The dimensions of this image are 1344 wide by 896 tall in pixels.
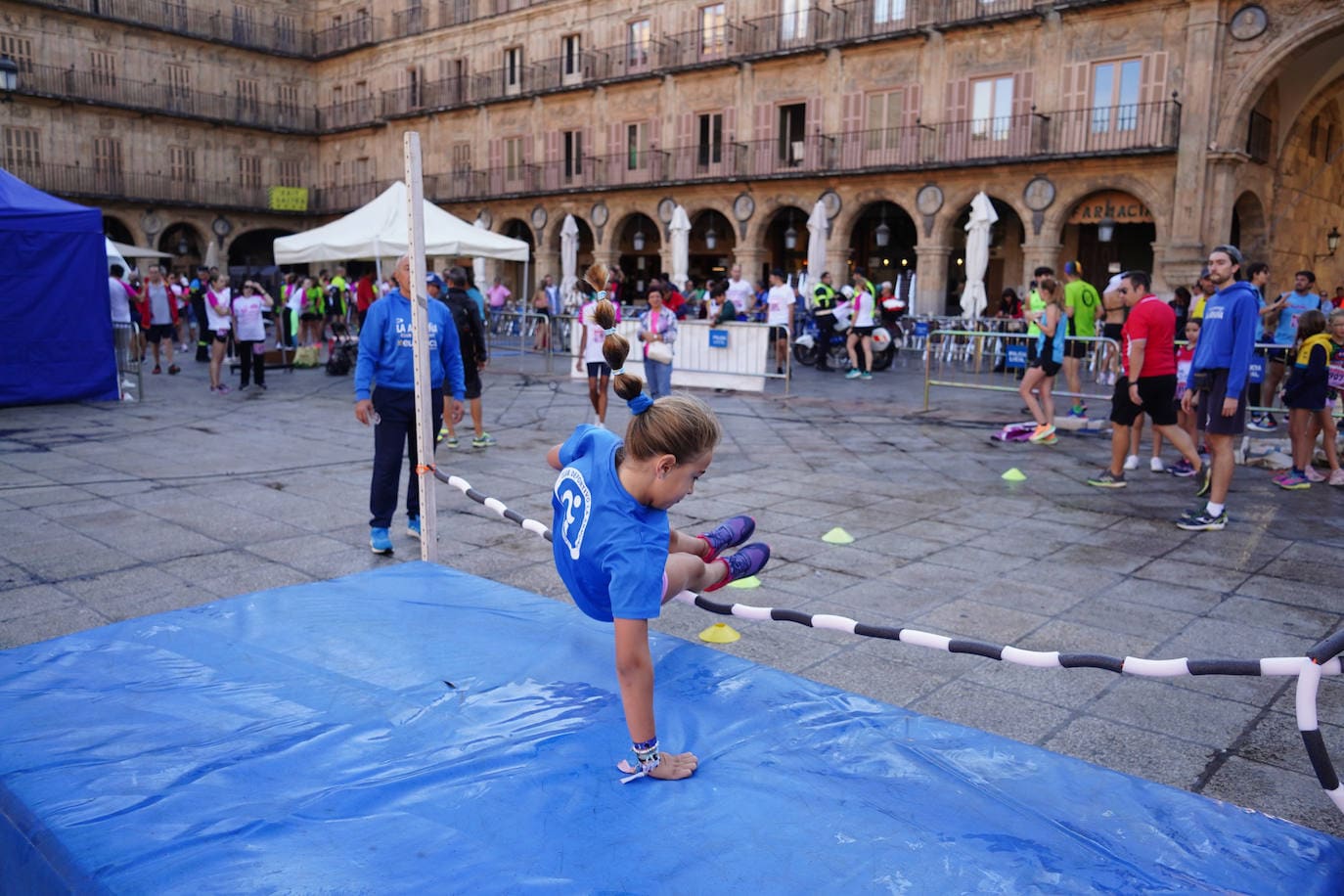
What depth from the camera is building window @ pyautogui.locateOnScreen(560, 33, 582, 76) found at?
2952 centimetres

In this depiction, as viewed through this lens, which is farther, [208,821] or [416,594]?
[416,594]

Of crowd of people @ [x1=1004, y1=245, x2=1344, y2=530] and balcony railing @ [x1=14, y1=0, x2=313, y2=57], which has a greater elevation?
balcony railing @ [x1=14, y1=0, x2=313, y2=57]

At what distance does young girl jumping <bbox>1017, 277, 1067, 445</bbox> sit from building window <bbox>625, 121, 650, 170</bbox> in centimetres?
2019

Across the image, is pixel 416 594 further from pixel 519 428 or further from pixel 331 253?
pixel 331 253

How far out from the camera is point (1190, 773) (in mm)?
2930

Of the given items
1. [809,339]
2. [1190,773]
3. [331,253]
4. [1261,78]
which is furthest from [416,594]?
[1261,78]

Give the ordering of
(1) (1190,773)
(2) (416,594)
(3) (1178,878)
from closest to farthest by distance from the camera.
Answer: (3) (1178,878), (1) (1190,773), (2) (416,594)

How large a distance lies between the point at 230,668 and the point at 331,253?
34.6 feet

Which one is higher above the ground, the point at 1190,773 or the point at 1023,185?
the point at 1023,185

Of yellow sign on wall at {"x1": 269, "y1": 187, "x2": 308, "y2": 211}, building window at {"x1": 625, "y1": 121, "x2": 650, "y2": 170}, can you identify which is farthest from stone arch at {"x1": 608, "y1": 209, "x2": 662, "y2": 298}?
yellow sign on wall at {"x1": 269, "y1": 187, "x2": 308, "y2": 211}

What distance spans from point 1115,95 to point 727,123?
31.8ft

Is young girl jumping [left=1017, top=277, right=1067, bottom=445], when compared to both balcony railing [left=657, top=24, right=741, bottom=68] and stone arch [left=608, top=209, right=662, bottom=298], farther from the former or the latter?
stone arch [left=608, top=209, right=662, bottom=298]

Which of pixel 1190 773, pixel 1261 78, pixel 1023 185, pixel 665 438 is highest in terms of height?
pixel 1261 78

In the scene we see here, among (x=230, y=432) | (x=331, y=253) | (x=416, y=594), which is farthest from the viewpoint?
(x=331, y=253)
